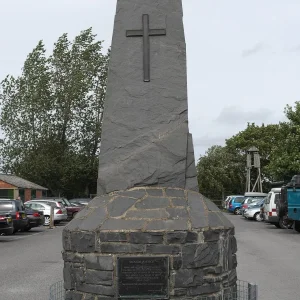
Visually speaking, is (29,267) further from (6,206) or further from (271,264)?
(6,206)

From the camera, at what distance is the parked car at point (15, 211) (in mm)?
25344

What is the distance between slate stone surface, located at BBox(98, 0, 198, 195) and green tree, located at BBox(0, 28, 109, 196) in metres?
45.2

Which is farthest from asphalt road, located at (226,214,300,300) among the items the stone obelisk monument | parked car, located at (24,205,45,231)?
parked car, located at (24,205,45,231)

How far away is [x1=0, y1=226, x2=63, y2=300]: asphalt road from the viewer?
11.7 metres

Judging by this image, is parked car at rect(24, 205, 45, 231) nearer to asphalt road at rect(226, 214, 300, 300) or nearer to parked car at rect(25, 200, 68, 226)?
parked car at rect(25, 200, 68, 226)

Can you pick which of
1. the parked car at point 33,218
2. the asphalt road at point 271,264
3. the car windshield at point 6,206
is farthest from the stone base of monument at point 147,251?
the parked car at point 33,218

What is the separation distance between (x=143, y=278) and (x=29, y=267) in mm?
8635

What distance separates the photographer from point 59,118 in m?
55.6

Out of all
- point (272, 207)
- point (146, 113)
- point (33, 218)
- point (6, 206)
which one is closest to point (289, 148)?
point (272, 207)

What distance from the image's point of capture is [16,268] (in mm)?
15320

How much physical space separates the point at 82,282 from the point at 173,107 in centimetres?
257

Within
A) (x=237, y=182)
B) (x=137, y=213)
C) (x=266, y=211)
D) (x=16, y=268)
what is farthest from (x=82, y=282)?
(x=237, y=182)

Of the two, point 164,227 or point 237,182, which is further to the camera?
point 237,182

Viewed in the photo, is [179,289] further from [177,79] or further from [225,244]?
[177,79]
